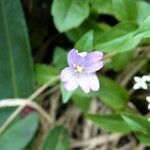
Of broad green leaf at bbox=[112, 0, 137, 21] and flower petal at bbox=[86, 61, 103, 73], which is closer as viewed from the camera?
flower petal at bbox=[86, 61, 103, 73]

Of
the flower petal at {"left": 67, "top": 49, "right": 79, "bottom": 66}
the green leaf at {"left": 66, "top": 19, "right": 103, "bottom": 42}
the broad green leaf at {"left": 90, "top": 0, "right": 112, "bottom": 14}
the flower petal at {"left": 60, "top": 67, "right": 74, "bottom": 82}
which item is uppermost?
the flower petal at {"left": 67, "top": 49, "right": 79, "bottom": 66}

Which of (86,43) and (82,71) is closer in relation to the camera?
(82,71)

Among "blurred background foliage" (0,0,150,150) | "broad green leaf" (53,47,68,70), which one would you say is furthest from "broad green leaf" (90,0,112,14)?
"broad green leaf" (53,47,68,70)

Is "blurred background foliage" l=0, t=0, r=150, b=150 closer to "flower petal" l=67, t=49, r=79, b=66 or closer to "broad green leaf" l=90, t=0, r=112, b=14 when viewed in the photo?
"broad green leaf" l=90, t=0, r=112, b=14

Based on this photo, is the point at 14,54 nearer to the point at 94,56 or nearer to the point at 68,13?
the point at 68,13

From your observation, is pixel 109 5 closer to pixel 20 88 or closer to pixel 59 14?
pixel 59 14

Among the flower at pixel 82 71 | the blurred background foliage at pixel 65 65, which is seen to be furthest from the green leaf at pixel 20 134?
the flower at pixel 82 71

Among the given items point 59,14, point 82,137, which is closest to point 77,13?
point 59,14

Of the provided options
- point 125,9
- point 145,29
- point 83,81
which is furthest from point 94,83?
point 125,9
